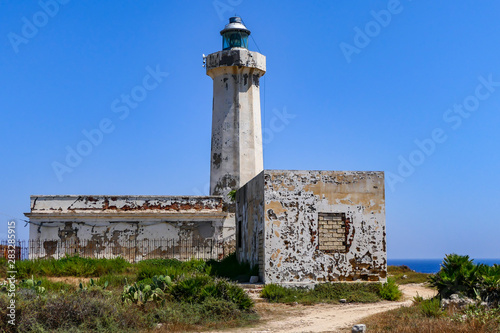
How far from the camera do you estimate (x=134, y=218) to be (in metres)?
24.0

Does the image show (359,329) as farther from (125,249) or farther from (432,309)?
(125,249)

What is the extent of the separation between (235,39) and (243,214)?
10.8 metres

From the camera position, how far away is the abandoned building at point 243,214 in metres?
17.1

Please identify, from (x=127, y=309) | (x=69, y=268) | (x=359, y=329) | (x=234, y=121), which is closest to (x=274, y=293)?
(x=127, y=309)

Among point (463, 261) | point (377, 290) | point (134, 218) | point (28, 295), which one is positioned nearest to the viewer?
point (28, 295)

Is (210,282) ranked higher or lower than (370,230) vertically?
lower

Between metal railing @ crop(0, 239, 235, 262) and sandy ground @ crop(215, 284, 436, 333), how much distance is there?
9.57 meters

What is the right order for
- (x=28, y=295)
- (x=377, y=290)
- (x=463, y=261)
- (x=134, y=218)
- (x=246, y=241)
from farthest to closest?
(x=134, y=218) < (x=246, y=241) < (x=377, y=290) < (x=463, y=261) < (x=28, y=295)

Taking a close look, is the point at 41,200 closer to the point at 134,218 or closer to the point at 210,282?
the point at 134,218

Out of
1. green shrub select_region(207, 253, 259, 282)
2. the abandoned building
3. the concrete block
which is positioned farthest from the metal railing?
the concrete block

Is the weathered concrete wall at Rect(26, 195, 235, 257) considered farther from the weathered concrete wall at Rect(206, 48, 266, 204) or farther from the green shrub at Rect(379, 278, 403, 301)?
the green shrub at Rect(379, 278, 403, 301)

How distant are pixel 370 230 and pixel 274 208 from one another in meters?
2.93

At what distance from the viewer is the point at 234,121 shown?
27.5 m

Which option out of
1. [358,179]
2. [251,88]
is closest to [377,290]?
[358,179]
